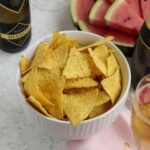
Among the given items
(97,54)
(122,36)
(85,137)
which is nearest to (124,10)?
(122,36)

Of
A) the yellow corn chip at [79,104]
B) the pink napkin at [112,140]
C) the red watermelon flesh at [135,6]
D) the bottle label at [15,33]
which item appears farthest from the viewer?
the red watermelon flesh at [135,6]

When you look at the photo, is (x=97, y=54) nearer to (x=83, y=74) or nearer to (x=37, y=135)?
(x=83, y=74)

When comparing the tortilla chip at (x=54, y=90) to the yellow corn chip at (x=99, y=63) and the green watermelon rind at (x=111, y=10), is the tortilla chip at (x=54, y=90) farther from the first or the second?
the green watermelon rind at (x=111, y=10)

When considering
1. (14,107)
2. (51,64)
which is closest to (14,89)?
(14,107)

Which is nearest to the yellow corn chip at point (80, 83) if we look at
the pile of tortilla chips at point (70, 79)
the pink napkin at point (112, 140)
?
the pile of tortilla chips at point (70, 79)

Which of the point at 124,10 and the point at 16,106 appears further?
the point at 124,10

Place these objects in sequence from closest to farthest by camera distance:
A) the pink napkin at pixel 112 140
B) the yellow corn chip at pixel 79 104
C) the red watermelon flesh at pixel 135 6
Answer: the yellow corn chip at pixel 79 104 → the pink napkin at pixel 112 140 → the red watermelon flesh at pixel 135 6

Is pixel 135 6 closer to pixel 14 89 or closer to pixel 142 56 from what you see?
pixel 142 56
